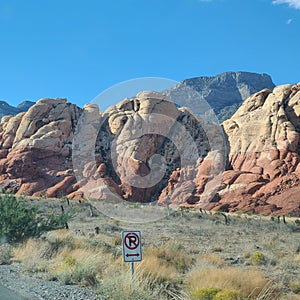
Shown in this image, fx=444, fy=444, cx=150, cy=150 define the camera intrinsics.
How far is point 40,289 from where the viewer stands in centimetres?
991

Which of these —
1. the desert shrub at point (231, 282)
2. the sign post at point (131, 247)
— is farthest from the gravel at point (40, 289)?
the desert shrub at point (231, 282)

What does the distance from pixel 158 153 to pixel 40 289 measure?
215 ft

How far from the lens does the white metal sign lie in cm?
917

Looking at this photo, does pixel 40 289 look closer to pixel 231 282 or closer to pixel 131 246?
pixel 131 246

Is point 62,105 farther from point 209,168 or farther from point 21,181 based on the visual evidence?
point 209,168

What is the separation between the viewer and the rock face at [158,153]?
2489 inches

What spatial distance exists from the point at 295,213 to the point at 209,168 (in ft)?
63.3

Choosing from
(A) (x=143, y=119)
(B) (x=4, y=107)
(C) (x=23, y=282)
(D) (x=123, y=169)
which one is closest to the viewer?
(C) (x=23, y=282)

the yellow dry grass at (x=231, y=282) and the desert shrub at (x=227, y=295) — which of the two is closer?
the desert shrub at (x=227, y=295)

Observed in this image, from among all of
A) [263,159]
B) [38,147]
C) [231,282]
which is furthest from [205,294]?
[38,147]

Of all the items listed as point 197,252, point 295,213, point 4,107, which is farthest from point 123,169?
point 4,107

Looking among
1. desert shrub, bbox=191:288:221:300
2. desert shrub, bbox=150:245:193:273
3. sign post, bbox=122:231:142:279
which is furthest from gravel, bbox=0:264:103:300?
desert shrub, bbox=150:245:193:273

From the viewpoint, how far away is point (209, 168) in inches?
2766

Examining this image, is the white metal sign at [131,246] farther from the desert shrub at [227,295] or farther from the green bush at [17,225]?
the green bush at [17,225]
